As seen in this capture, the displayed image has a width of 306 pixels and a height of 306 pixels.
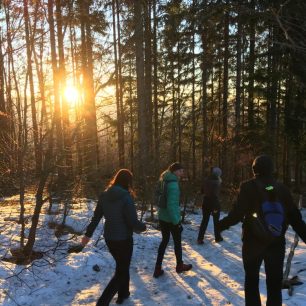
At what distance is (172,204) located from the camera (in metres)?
6.97

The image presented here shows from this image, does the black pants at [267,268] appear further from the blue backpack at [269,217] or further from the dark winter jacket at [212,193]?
the dark winter jacket at [212,193]

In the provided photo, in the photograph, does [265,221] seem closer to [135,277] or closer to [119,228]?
[119,228]

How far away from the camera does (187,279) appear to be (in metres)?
7.12

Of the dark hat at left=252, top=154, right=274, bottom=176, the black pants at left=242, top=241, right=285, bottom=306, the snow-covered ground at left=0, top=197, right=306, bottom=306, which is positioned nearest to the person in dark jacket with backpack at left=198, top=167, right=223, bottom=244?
the snow-covered ground at left=0, top=197, right=306, bottom=306

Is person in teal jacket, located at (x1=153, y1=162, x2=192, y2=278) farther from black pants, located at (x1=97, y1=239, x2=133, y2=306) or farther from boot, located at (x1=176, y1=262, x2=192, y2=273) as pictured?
black pants, located at (x1=97, y1=239, x2=133, y2=306)

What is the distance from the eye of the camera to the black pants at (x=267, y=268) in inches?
170

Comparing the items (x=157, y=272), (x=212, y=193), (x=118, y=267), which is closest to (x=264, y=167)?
→ (x=118, y=267)

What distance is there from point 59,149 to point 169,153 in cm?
696

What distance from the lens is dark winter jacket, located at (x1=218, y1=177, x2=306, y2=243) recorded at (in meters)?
4.31

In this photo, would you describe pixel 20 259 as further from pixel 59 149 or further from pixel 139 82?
pixel 139 82

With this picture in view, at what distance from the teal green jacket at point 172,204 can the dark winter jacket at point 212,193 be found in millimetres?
2913

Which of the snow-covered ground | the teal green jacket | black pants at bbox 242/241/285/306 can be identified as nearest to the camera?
black pants at bbox 242/241/285/306

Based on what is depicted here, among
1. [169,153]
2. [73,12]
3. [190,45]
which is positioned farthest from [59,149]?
[190,45]

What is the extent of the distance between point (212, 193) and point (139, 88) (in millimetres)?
9667
